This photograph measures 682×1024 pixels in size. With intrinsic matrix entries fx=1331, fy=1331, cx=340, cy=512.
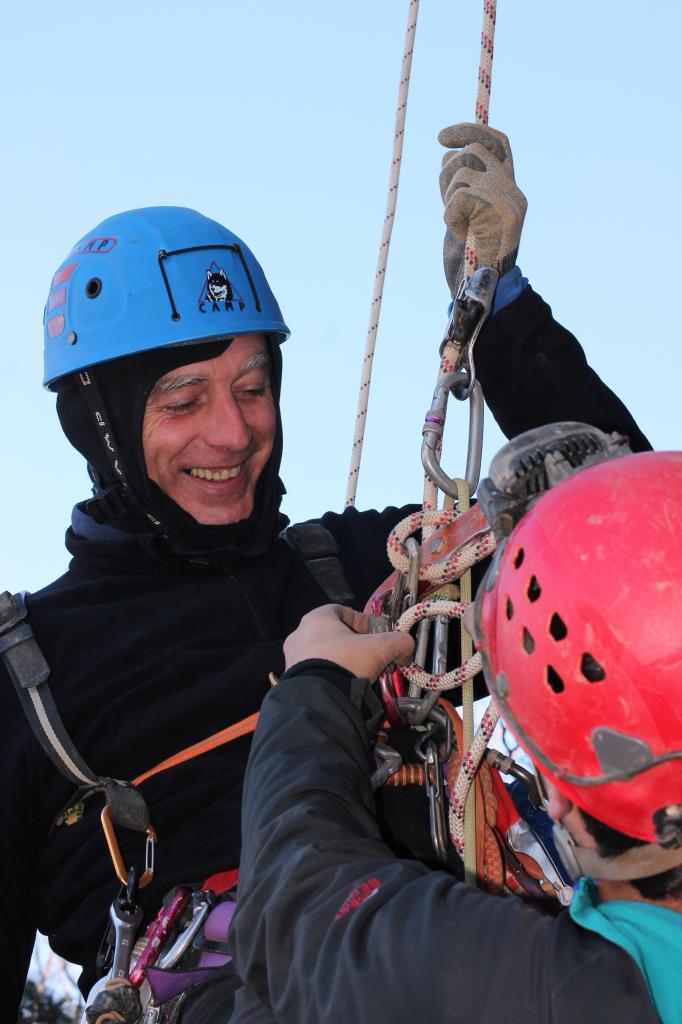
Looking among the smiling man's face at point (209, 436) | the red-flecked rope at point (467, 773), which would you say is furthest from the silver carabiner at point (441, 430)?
the smiling man's face at point (209, 436)

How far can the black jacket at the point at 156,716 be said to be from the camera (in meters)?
2.95

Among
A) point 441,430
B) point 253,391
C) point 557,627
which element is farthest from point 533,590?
point 253,391

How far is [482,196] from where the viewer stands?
2855 millimetres

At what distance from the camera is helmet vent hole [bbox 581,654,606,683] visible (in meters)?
1.68

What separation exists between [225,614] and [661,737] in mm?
1714

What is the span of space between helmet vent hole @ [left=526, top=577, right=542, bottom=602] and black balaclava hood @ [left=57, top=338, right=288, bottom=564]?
1.65m

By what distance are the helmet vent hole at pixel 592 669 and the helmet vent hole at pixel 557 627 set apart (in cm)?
4

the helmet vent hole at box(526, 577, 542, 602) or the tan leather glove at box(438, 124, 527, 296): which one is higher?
the tan leather glove at box(438, 124, 527, 296)

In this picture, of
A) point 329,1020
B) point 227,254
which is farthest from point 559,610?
point 227,254

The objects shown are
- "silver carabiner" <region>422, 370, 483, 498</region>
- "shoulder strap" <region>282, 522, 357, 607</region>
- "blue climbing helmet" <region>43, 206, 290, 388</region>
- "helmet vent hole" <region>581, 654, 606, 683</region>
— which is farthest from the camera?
"blue climbing helmet" <region>43, 206, 290, 388</region>

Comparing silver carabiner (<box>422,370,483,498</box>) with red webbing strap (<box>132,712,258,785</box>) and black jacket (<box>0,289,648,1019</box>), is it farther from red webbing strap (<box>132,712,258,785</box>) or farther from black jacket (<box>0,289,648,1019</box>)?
red webbing strap (<box>132,712,258,785</box>)

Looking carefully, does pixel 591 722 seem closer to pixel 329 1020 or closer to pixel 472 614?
pixel 472 614

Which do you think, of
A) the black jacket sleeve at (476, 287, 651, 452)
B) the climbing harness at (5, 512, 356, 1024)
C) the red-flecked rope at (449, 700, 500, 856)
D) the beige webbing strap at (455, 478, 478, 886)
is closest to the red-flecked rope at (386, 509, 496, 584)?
the beige webbing strap at (455, 478, 478, 886)

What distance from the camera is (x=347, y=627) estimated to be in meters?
2.34
